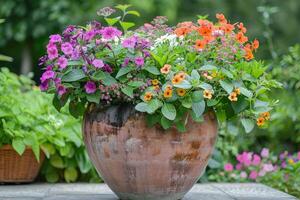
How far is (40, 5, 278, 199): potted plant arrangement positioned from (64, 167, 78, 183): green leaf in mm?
1269

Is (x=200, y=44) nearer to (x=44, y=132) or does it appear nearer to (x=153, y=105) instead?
(x=153, y=105)

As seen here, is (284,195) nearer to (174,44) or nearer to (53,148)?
(174,44)

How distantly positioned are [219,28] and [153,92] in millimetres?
550

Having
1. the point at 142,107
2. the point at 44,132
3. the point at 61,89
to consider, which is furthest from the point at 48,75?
the point at 44,132

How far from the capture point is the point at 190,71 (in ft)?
9.13

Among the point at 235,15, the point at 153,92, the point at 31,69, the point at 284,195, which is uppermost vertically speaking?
the point at 235,15

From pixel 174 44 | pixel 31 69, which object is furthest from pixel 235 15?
pixel 174 44

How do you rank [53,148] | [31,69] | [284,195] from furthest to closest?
[31,69], [53,148], [284,195]

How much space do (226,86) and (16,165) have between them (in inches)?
72.1

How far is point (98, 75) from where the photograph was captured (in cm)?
272

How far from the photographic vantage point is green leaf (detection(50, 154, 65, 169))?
160 inches

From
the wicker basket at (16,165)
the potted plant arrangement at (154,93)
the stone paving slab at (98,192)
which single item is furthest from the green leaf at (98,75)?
the wicker basket at (16,165)

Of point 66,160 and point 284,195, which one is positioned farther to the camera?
point 66,160

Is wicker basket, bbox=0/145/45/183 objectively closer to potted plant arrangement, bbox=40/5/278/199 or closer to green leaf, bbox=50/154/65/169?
green leaf, bbox=50/154/65/169
